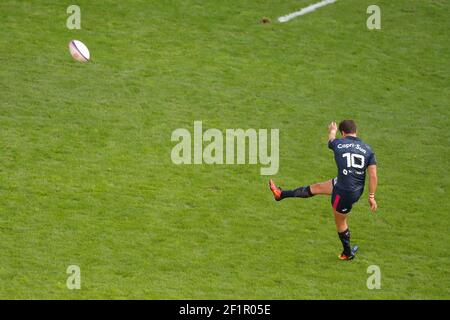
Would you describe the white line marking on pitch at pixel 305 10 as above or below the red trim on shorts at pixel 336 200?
above

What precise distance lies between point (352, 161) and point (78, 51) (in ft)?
25.7

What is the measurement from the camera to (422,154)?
18172 millimetres

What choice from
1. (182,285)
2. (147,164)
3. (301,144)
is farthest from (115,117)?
(182,285)

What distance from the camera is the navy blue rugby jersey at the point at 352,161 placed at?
13.9 metres

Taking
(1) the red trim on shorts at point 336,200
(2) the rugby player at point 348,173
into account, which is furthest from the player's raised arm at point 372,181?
(1) the red trim on shorts at point 336,200

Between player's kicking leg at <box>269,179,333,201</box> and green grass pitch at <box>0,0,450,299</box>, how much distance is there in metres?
0.57

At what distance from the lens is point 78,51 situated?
19422mm

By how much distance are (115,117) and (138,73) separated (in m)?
2.07

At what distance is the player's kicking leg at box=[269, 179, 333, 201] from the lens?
1463 cm

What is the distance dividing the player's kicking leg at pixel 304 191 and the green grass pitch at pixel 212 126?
57 cm

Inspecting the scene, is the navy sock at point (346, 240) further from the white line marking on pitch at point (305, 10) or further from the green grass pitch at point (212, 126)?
the white line marking on pitch at point (305, 10)

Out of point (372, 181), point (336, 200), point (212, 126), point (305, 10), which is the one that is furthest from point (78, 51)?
point (372, 181)

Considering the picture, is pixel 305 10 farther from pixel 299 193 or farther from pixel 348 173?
pixel 348 173
